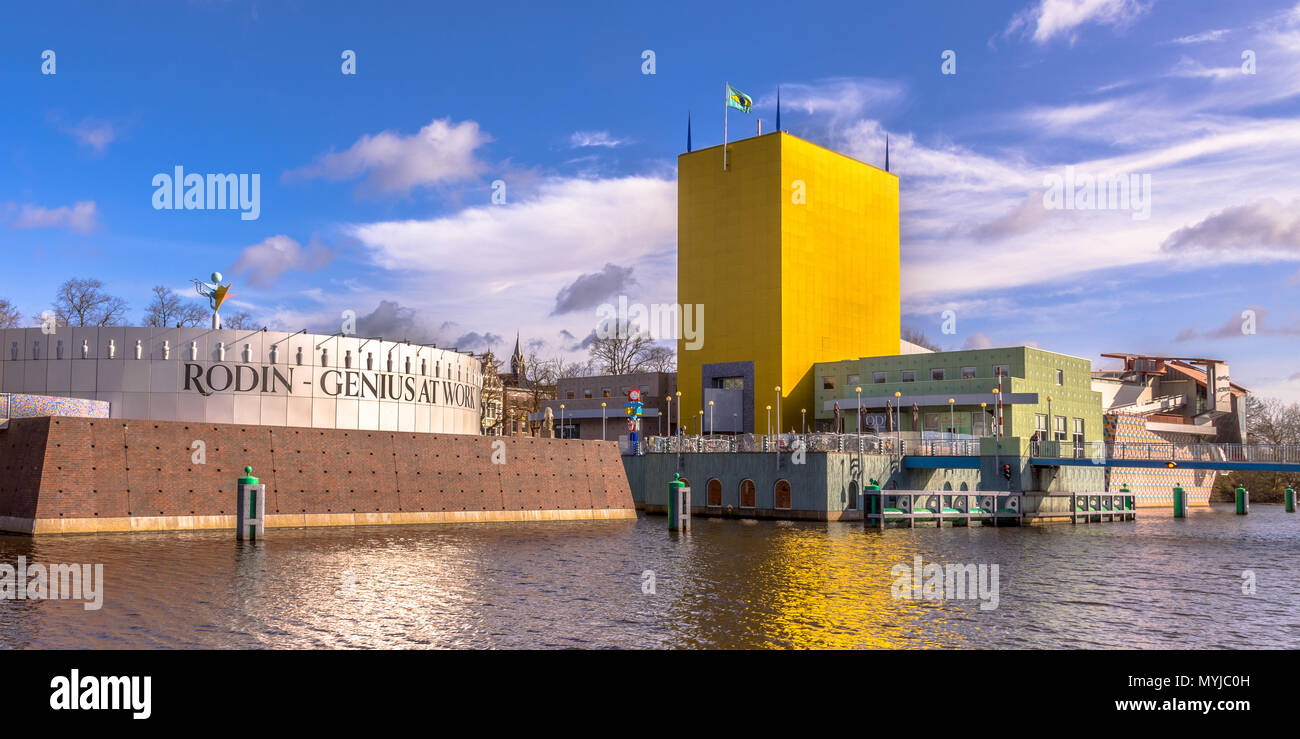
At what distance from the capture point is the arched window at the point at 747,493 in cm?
6216

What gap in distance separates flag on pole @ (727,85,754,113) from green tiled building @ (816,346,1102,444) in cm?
2200

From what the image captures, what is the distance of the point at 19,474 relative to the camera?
3722cm

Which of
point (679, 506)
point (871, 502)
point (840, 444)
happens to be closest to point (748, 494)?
point (840, 444)

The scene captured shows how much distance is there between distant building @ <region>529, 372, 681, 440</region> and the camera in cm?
10044

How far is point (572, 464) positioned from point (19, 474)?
2502 cm

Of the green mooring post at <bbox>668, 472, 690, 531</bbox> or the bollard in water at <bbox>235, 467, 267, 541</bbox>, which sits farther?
the green mooring post at <bbox>668, 472, 690, 531</bbox>

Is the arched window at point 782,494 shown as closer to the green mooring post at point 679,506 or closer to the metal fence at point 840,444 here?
the metal fence at point 840,444

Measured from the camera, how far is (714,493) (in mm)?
64312

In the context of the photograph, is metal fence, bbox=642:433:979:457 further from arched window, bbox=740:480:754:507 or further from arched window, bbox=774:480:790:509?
arched window, bbox=740:480:754:507

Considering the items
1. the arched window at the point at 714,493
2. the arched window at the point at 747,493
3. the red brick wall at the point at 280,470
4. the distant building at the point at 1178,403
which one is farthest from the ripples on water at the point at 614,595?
the distant building at the point at 1178,403

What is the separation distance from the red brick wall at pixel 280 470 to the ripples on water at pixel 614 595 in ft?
6.74

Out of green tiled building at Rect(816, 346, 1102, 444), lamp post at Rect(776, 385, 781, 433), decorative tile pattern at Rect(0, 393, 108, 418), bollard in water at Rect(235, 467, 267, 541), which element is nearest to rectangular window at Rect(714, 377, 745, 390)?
lamp post at Rect(776, 385, 781, 433)

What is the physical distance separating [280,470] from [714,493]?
28.9m
